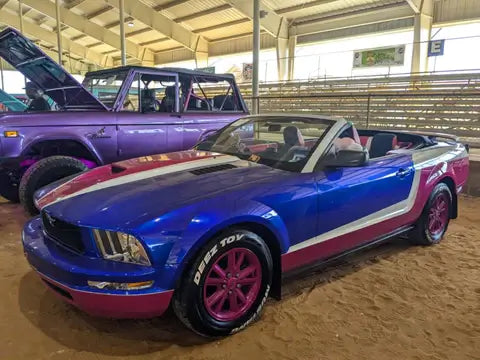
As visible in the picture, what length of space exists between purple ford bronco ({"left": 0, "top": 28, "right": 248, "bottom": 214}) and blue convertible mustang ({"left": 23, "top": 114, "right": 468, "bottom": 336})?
1.84m

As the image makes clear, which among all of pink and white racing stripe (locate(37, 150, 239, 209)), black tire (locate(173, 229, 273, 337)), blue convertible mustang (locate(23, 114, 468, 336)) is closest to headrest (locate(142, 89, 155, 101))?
blue convertible mustang (locate(23, 114, 468, 336))

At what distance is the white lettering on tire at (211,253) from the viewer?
86.9 inches

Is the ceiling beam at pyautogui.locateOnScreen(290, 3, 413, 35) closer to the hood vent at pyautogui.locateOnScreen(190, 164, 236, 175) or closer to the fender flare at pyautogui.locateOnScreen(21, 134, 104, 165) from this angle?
the fender flare at pyautogui.locateOnScreen(21, 134, 104, 165)

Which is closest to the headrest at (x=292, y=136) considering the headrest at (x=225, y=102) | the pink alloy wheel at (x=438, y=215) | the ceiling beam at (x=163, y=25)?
the pink alloy wheel at (x=438, y=215)

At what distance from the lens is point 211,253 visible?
2.25m

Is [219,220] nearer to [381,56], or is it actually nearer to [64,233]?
Answer: [64,233]

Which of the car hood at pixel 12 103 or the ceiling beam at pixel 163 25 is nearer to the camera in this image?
the car hood at pixel 12 103

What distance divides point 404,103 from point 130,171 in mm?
11815

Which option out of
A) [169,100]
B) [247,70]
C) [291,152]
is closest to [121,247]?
[291,152]

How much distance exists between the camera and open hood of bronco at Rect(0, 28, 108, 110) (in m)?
5.27

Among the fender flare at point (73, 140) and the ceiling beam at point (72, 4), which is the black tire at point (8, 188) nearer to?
the fender flare at point (73, 140)

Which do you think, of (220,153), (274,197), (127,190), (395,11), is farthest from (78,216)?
(395,11)

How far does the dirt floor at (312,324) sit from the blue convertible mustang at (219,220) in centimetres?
23

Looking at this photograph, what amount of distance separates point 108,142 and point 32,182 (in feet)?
3.46
